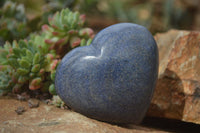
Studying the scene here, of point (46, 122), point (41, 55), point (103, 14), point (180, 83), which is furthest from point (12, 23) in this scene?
point (103, 14)

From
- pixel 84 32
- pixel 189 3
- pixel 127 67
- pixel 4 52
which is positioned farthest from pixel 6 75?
pixel 189 3

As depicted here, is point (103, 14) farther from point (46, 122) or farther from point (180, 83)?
point (46, 122)

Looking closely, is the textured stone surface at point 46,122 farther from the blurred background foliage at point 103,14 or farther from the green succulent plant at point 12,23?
the blurred background foliage at point 103,14

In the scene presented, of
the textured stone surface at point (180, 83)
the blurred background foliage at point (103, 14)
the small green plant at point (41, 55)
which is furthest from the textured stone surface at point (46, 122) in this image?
the blurred background foliage at point (103, 14)

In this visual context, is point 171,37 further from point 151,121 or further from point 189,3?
point 189,3

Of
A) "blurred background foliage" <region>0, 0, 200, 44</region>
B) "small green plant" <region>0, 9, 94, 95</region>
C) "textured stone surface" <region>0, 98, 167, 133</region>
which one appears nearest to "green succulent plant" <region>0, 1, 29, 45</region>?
"blurred background foliage" <region>0, 0, 200, 44</region>
